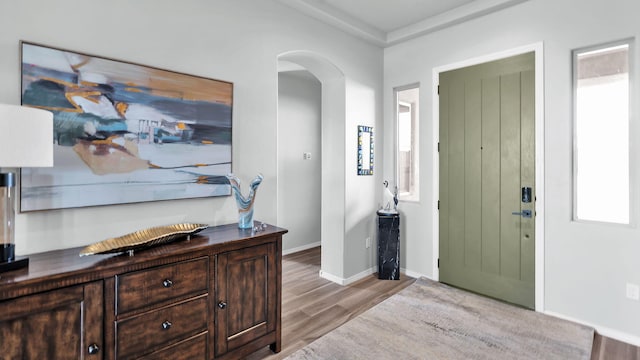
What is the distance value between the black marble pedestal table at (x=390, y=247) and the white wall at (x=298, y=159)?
1742mm

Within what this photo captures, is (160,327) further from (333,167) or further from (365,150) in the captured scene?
(365,150)

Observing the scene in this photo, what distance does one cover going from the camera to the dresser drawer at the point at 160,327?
5.38 feet

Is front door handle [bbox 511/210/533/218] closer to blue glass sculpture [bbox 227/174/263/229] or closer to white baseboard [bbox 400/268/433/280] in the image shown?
white baseboard [bbox 400/268/433/280]

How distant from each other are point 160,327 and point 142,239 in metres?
0.51

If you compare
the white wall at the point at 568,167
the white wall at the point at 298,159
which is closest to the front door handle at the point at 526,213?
the white wall at the point at 568,167

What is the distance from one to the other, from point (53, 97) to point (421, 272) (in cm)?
369

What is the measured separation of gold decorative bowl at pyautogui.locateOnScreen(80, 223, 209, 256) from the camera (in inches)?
65.5

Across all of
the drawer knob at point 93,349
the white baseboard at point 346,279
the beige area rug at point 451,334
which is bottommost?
the beige area rug at point 451,334

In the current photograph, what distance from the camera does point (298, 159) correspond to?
5238 mm

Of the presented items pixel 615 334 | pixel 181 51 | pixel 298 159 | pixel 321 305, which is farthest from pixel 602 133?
pixel 298 159

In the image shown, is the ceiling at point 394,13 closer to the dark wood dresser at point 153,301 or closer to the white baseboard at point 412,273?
the dark wood dresser at point 153,301

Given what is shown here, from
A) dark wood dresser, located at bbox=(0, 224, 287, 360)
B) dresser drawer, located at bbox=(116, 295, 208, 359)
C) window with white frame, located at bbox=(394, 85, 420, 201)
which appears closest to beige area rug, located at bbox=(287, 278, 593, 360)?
dark wood dresser, located at bbox=(0, 224, 287, 360)

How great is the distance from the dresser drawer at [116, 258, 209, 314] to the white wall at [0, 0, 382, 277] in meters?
0.54

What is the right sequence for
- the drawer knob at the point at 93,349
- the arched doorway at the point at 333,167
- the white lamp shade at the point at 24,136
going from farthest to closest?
the arched doorway at the point at 333,167 → the drawer knob at the point at 93,349 → the white lamp shade at the point at 24,136
